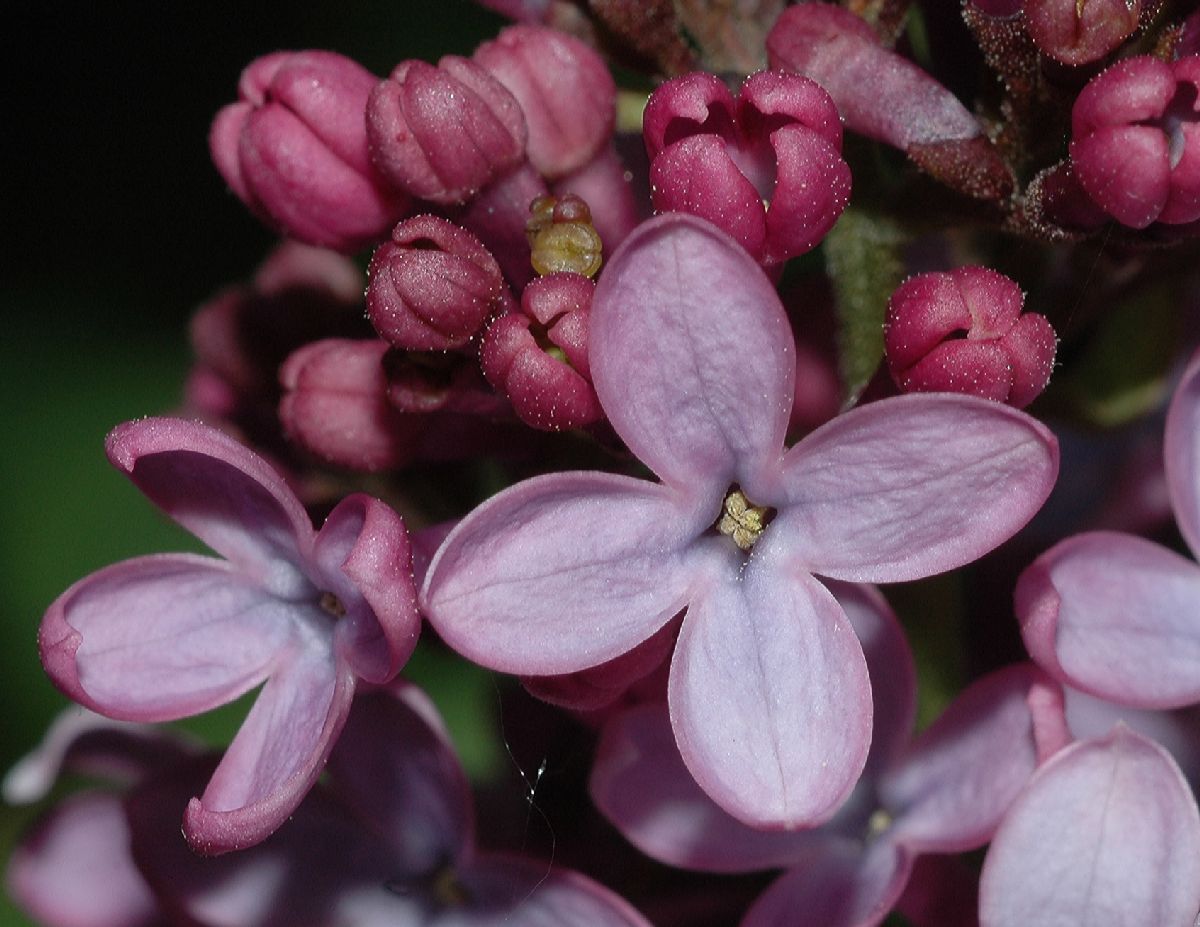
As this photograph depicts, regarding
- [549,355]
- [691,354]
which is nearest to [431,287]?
[549,355]

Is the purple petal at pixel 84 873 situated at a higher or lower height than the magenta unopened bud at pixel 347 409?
lower

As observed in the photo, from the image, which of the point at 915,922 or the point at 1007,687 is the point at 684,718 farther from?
the point at 915,922

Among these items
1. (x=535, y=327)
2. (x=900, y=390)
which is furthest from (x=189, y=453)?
(x=900, y=390)

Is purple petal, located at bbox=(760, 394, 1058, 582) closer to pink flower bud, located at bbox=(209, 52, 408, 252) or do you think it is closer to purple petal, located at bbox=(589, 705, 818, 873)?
purple petal, located at bbox=(589, 705, 818, 873)

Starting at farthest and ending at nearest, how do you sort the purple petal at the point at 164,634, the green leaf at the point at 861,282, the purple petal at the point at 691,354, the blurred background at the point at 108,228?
1. the blurred background at the point at 108,228
2. the green leaf at the point at 861,282
3. the purple petal at the point at 164,634
4. the purple petal at the point at 691,354

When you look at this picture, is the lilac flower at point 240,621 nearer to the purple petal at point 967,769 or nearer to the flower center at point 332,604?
the flower center at point 332,604

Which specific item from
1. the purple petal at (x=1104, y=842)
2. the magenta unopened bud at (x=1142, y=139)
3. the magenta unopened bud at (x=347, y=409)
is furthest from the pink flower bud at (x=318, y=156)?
Answer: the purple petal at (x=1104, y=842)
